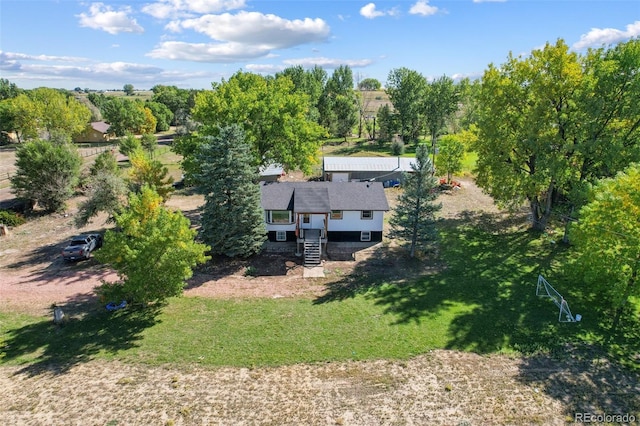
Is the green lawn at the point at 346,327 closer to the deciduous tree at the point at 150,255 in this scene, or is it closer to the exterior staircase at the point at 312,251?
the deciduous tree at the point at 150,255

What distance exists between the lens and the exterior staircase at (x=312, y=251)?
1039 inches

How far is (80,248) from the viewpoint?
84.4 ft

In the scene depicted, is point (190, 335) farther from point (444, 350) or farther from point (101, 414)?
point (444, 350)

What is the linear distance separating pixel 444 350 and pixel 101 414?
14476 mm

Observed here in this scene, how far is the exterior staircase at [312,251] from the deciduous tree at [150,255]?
29.3ft

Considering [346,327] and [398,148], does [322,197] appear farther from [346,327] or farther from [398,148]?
[398,148]

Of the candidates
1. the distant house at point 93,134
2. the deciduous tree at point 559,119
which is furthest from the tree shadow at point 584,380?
the distant house at point 93,134

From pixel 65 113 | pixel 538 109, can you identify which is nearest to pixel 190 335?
pixel 538 109

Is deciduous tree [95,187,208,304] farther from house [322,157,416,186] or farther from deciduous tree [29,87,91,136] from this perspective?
deciduous tree [29,87,91,136]

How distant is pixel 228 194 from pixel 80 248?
11.1 metres

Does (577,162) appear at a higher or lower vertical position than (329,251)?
higher

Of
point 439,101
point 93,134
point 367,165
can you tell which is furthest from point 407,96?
point 93,134

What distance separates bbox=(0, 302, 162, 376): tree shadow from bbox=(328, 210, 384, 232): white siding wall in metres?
14.2

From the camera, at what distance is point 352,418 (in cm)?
1349
